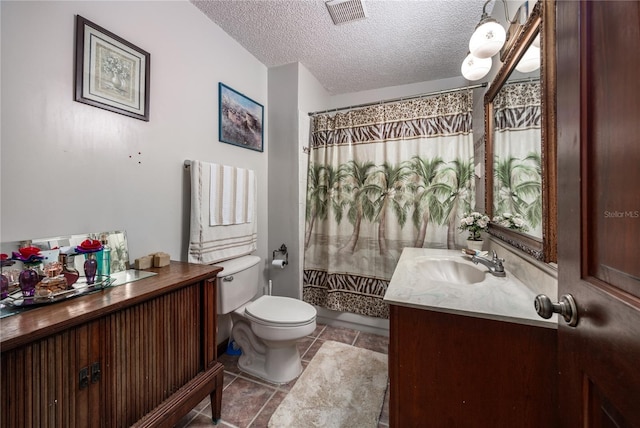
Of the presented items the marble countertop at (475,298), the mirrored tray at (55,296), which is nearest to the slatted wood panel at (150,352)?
the mirrored tray at (55,296)

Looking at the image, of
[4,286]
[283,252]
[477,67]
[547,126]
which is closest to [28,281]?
[4,286]

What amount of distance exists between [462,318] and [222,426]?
130 cm

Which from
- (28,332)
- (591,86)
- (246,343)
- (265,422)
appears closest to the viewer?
(591,86)

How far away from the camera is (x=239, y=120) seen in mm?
2008

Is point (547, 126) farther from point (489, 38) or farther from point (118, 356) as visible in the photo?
point (118, 356)

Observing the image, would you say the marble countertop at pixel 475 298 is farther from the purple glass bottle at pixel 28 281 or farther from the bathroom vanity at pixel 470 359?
the purple glass bottle at pixel 28 281

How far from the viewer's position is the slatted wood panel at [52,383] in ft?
2.10

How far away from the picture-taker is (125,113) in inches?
49.7

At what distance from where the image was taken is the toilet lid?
61.0 inches

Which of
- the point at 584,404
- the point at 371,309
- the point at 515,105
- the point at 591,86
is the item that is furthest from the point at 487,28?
the point at 371,309

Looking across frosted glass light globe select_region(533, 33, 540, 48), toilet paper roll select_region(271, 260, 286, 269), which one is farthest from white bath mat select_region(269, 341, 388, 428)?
frosted glass light globe select_region(533, 33, 540, 48)

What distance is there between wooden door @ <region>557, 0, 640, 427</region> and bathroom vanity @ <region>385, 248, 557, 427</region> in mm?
217

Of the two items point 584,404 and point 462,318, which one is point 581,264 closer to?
point 584,404

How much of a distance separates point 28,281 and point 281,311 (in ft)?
3.86
